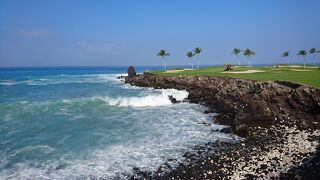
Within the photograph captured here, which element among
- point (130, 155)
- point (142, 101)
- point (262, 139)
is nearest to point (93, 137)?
point (130, 155)

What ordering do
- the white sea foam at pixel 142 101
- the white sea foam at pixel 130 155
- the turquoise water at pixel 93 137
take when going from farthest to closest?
the white sea foam at pixel 142 101 < the turquoise water at pixel 93 137 < the white sea foam at pixel 130 155

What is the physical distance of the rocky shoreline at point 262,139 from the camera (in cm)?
1445

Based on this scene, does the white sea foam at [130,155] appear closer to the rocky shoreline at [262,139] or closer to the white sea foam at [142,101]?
the rocky shoreline at [262,139]

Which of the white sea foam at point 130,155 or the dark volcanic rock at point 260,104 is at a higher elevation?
the dark volcanic rock at point 260,104

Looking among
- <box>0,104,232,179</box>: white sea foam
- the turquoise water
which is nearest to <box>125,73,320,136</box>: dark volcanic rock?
the turquoise water

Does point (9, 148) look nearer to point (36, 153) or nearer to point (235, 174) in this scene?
point (36, 153)

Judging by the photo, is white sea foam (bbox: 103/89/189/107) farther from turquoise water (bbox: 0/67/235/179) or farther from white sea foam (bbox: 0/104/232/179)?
white sea foam (bbox: 0/104/232/179)

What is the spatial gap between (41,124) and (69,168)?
11.3m

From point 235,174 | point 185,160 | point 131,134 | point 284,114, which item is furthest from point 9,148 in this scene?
point 284,114

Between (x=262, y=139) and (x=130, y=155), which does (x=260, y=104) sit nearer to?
(x=262, y=139)

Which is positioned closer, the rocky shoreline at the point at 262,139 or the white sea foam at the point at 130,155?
the rocky shoreline at the point at 262,139

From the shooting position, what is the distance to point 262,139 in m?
19.7

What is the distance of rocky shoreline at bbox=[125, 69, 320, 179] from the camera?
14453 mm

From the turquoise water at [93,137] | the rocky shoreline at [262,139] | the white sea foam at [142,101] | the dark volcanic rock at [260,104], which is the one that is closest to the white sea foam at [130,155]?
the turquoise water at [93,137]
